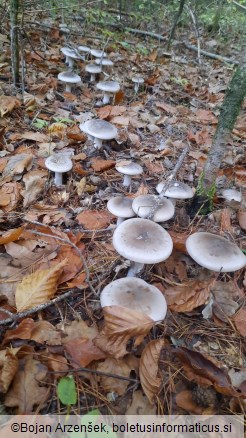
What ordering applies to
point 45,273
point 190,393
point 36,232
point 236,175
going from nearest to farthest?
point 190,393 → point 45,273 → point 36,232 → point 236,175

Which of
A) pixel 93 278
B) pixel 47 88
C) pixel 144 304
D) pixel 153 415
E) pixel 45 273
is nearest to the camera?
pixel 153 415

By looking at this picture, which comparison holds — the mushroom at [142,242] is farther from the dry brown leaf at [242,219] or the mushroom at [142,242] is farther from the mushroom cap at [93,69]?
the mushroom cap at [93,69]

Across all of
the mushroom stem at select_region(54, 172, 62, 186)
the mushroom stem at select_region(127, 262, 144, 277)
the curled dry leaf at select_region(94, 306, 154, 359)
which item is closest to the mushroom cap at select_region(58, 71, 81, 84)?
the mushroom stem at select_region(54, 172, 62, 186)

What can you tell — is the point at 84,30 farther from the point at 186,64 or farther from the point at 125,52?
the point at 186,64

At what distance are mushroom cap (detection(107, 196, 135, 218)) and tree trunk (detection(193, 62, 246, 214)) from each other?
2.38ft

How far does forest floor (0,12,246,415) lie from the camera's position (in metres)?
1.78

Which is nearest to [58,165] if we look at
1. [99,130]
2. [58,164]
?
[58,164]

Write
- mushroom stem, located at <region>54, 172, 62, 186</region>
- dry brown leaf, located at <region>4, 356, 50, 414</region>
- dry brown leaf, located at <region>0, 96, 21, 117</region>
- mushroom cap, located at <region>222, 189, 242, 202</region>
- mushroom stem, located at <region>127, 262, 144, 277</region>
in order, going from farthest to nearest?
dry brown leaf, located at <region>0, 96, 21, 117</region>, mushroom stem, located at <region>54, 172, 62, 186</region>, mushroom cap, located at <region>222, 189, 242, 202</region>, mushroom stem, located at <region>127, 262, 144, 277</region>, dry brown leaf, located at <region>4, 356, 50, 414</region>

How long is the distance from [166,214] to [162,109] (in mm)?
3398

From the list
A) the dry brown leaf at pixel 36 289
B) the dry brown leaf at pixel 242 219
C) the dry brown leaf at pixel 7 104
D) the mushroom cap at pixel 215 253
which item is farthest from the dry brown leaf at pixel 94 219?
the dry brown leaf at pixel 7 104

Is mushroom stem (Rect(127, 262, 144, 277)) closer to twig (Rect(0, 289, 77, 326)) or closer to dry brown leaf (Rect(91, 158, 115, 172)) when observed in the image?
twig (Rect(0, 289, 77, 326))

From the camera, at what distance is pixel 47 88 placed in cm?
519

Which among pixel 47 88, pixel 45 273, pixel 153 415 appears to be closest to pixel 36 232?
pixel 45 273

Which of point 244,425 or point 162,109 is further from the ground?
point 162,109
